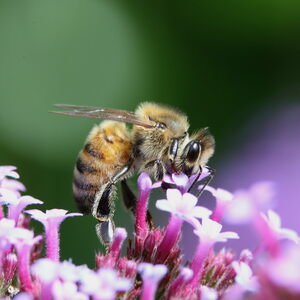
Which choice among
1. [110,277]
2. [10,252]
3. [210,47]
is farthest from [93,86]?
[110,277]

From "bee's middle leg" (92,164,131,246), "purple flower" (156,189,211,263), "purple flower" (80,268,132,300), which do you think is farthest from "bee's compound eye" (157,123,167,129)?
"purple flower" (80,268,132,300)

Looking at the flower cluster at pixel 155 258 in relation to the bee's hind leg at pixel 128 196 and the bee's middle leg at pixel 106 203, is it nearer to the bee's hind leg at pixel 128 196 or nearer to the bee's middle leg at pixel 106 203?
the bee's middle leg at pixel 106 203

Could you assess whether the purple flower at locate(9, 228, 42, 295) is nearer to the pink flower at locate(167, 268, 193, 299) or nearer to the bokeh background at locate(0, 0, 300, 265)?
the pink flower at locate(167, 268, 193, 299)

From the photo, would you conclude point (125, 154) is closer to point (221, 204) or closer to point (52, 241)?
point (221, 204)

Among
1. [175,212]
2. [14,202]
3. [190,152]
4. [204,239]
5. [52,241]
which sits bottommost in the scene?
[52,241]

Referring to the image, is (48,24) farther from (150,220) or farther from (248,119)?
(150,220)

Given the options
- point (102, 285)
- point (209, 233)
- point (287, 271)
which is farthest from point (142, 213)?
point (287, 271)
